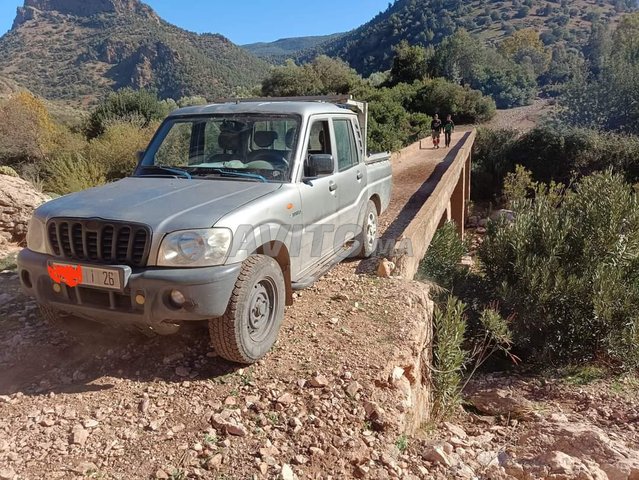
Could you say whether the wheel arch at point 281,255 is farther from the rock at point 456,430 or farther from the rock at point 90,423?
the rock at point 456,430

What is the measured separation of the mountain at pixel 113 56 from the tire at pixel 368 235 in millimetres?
51809

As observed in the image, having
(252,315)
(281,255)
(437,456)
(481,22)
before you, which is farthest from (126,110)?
(481,22)

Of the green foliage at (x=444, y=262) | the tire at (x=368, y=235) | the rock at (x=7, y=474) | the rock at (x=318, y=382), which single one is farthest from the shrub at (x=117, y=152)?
the rock at (x=7, y=474)

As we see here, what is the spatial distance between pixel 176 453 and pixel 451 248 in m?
8.25

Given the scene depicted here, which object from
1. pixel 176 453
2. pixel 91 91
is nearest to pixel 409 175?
pixel 176 453

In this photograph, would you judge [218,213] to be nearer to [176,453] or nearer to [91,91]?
[176,453]

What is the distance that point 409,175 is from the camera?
1600 centimetres

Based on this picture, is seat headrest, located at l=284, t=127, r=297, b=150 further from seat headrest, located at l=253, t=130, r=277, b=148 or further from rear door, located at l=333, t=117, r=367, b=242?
rear door, located at l=333, t=117, r=367, b=242

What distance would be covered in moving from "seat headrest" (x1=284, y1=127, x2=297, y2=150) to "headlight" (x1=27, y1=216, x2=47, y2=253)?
1.98 meters

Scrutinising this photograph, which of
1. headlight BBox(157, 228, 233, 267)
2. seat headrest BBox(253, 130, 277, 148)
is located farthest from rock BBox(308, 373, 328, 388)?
seat headrest BBox(253, 130, 277, 148)

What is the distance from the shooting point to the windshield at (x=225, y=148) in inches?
161

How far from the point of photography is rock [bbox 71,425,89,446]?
283cm

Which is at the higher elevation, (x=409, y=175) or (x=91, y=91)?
(x=91, y=91)

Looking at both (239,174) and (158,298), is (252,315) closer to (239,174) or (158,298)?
(158,298)
